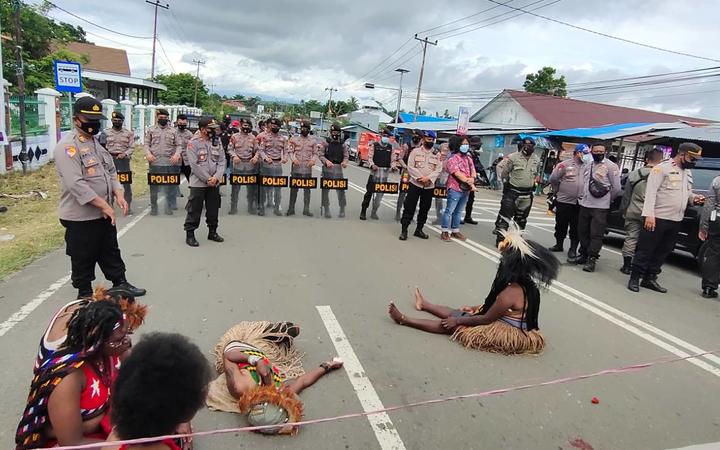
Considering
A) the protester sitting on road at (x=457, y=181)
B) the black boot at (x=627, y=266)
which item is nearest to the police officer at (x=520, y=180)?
the protester sitting on road at (x=457, y=181)

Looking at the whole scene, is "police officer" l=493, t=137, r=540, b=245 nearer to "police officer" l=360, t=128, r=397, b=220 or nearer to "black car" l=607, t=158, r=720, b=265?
"black car" l=607, t=158, r=720, b=265

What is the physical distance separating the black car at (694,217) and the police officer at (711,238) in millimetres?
829

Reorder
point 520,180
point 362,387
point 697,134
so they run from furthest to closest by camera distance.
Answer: point 697,134 < point 520,180 < point 362,387

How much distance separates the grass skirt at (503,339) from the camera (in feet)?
13.2

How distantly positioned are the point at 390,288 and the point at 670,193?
3.85 m

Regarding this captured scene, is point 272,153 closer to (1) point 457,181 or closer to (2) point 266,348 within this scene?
(1) point 457,181

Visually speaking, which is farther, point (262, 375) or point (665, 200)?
point (665, 200)

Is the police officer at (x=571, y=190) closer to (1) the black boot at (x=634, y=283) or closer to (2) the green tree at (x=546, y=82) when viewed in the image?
(1) the black boot at (x=634, y=283)

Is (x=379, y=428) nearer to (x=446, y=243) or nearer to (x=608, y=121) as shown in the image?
(x=446, y=243)

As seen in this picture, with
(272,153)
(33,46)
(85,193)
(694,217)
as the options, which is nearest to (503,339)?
(85,193)

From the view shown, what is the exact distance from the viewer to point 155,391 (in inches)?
69.5

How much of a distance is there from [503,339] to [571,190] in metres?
4.44

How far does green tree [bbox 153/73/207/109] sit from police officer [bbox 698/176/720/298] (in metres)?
63.7

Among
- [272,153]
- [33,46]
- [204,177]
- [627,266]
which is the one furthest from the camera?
[33,46]
